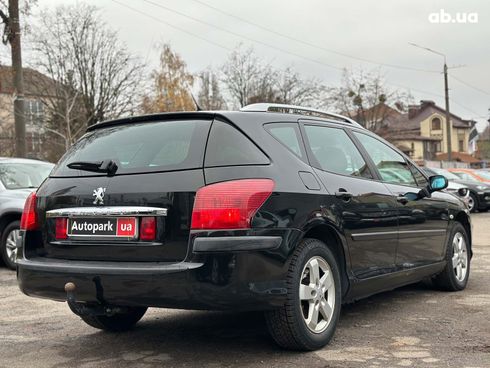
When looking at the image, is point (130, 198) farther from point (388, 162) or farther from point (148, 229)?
point (388, 162)

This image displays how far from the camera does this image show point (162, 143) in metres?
4.00

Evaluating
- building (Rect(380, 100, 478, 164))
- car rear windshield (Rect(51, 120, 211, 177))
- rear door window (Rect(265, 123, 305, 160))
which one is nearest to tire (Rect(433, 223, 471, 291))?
rear door window (Rect(265, 123, 305, 160))

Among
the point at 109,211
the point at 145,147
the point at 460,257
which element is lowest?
the point at 460,257

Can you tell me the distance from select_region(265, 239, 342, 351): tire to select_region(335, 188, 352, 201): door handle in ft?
1.28

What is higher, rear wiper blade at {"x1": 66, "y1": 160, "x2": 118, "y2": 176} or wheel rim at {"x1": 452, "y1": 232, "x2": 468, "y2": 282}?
rear wiper blade at {"x1": 66, "y1": 160, "x2": 118, "y2": 176}

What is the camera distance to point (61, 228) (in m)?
3.99

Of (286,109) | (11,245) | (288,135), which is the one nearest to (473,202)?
(11,245)

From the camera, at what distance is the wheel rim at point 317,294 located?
13.0 feet

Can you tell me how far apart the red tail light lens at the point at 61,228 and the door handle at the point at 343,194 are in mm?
1793

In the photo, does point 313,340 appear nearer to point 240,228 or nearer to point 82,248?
point 240,228

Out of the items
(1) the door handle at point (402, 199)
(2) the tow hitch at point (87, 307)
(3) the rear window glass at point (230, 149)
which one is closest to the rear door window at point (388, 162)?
(1) the door handle at point (402, 199)

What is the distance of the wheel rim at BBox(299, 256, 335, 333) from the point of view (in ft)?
13.0

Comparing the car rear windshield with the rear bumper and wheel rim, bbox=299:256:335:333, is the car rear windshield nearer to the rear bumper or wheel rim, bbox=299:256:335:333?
the rear bumper

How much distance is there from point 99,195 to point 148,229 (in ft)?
1.38
